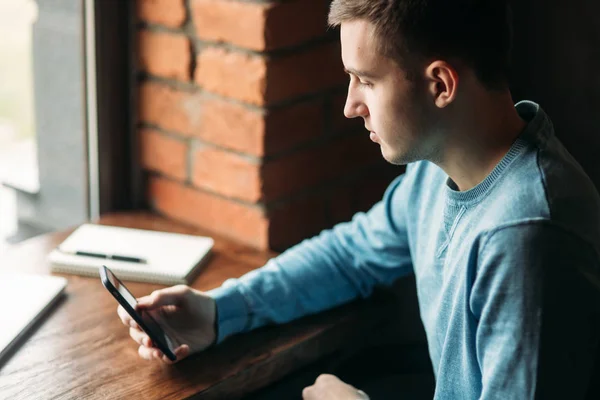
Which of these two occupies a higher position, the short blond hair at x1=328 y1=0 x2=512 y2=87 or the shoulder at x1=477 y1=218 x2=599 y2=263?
the short blond hair at x1=328 y1=0 x2=512 y2=87

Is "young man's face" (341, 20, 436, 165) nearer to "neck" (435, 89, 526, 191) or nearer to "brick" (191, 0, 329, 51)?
"neck" (435, 89, 526, 191)

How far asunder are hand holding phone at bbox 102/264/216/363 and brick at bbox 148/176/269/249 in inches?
12.0

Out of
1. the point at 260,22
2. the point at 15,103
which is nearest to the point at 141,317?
the point at 260,22

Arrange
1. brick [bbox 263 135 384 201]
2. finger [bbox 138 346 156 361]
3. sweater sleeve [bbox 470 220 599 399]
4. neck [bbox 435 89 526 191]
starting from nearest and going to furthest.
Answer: sweater sleeve [bbox 470 220 599 399] → neck [bbox 435 89 526 191] → finger [bbox 138 346 156 361] → brick [bbox 263 135 384 201]

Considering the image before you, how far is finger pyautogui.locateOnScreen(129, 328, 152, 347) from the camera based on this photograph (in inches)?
46.9

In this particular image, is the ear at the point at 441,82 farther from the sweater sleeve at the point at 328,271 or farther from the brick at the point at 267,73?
the brick at the point at 267,73

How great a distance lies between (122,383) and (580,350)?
0.59 metres

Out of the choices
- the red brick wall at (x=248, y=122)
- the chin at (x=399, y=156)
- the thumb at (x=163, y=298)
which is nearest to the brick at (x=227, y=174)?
the red brick wall at (x=248, y=122)

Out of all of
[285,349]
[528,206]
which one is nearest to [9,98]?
[285,349]

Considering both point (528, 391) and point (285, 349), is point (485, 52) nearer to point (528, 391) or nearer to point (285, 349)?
point (528, 391)

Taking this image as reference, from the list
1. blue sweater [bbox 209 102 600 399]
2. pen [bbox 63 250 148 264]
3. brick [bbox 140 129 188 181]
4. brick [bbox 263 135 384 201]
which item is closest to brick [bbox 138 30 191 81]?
brick [bbox 140 129 188 181]

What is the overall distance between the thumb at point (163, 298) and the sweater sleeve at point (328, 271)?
6 cm

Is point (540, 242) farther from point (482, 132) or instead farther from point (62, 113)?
point (62, 113)

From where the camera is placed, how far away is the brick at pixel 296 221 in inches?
62.0
